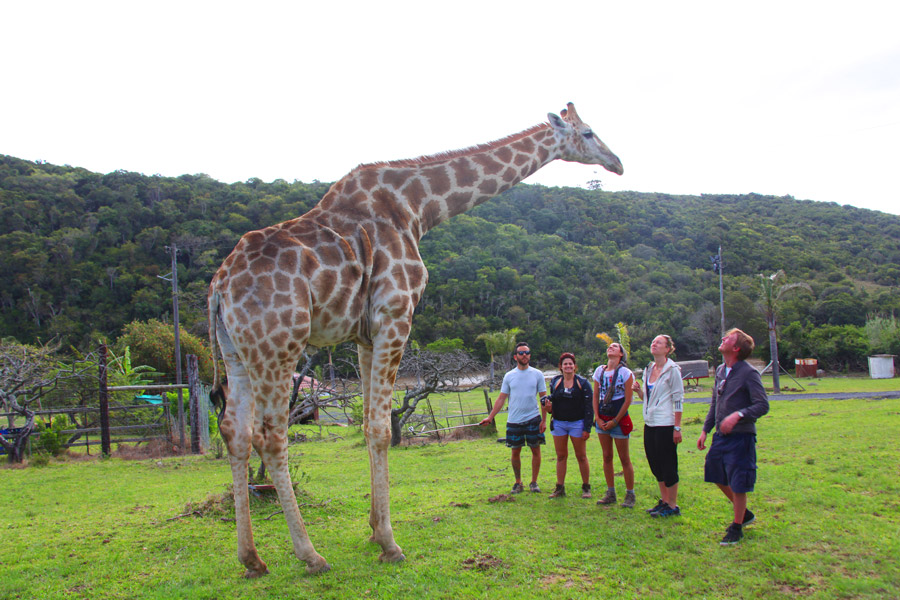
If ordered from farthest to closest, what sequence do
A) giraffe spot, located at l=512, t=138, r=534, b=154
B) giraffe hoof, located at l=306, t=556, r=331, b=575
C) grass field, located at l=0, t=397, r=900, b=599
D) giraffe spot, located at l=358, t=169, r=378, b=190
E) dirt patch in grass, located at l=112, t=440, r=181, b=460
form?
1. dirt patch in grass, located at l=112, t=440, r=181, b=460
2. giraffe spot, located at l=512, t=138, r=534, b=154
3. giraffe spot, located at l=358, t=169, r=378, b=190
4. giraffe hoof, located at l=306, t=556, r=331, b=575
5. grass field, located at l=0, t=397, r=900, b=599

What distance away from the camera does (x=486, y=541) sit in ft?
16.9

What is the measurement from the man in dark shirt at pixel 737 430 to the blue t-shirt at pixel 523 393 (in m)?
2.39

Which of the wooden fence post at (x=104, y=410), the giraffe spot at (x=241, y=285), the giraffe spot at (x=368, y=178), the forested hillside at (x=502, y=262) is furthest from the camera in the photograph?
the forested hillside at (x=502, y=262)

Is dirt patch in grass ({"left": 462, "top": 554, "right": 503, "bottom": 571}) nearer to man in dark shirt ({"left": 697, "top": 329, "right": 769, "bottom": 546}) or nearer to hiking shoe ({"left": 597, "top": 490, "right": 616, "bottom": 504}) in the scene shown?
man in dark shirt ({"left": 697, "top": 329, "right": 769, "bottom": 546})

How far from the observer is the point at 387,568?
4.43m

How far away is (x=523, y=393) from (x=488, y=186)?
9.47 feet

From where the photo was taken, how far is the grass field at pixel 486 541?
409 cm

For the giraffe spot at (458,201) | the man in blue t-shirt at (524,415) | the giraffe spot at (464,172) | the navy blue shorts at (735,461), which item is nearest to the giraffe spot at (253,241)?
the giraffe spot at (458,201)

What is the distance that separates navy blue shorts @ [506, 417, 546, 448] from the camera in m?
7.18

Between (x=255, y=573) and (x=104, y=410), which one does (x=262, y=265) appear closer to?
(x=255, y=573)

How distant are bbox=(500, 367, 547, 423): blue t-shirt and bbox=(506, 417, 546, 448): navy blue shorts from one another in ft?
0.20

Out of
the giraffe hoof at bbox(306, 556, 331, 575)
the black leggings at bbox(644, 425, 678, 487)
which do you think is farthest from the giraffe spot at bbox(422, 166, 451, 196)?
the giraffe hoof at bbox(306, 556, 331, 575)

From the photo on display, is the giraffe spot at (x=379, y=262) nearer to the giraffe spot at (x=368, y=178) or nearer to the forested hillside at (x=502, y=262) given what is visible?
the giraffe spot at (x=368, y=178)

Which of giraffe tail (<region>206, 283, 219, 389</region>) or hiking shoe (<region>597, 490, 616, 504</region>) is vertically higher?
giraffe tail (<region>206, 283, 219, 389</region>)
